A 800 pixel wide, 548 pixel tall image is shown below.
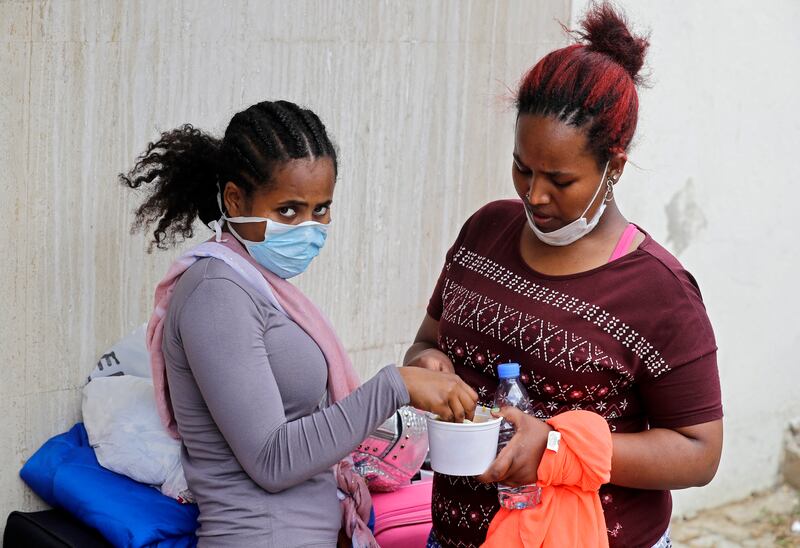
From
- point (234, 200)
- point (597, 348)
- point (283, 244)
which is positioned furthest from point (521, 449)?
point (234, 200)

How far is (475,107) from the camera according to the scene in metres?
4.75

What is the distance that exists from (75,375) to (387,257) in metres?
1.56

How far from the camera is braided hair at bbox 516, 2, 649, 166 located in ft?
8.02

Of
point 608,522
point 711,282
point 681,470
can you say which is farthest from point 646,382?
point 711,282

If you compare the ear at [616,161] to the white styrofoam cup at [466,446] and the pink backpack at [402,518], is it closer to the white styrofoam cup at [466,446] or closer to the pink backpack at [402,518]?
the white styrofoam cup at [466,446]

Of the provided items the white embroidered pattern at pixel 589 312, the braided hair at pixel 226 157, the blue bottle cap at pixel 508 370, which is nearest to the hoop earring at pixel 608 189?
the white embroidered pattern at pixel 589 312

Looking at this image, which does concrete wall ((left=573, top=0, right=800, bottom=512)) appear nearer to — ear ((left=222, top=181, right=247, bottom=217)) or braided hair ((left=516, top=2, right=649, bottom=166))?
braided hair ((left=516, top=2, right=649, bottom=166))

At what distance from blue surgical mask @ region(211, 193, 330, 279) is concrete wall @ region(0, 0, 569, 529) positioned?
2.91 feet

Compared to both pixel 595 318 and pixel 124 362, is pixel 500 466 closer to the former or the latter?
pixel 595 318

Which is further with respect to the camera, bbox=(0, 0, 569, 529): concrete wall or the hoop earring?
bbox=(0, 0, 569, 529): concrete wall

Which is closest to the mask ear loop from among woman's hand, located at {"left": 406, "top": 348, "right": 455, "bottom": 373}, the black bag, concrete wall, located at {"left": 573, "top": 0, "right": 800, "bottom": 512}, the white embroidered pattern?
woman's hand, located at {"left": 406, "top": 348, "right": 455, "bottom": 373}

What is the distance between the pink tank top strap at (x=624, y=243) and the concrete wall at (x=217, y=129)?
174 cm

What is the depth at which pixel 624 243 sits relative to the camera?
253 cm

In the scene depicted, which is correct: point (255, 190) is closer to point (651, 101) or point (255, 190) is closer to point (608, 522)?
point (608, 522)
